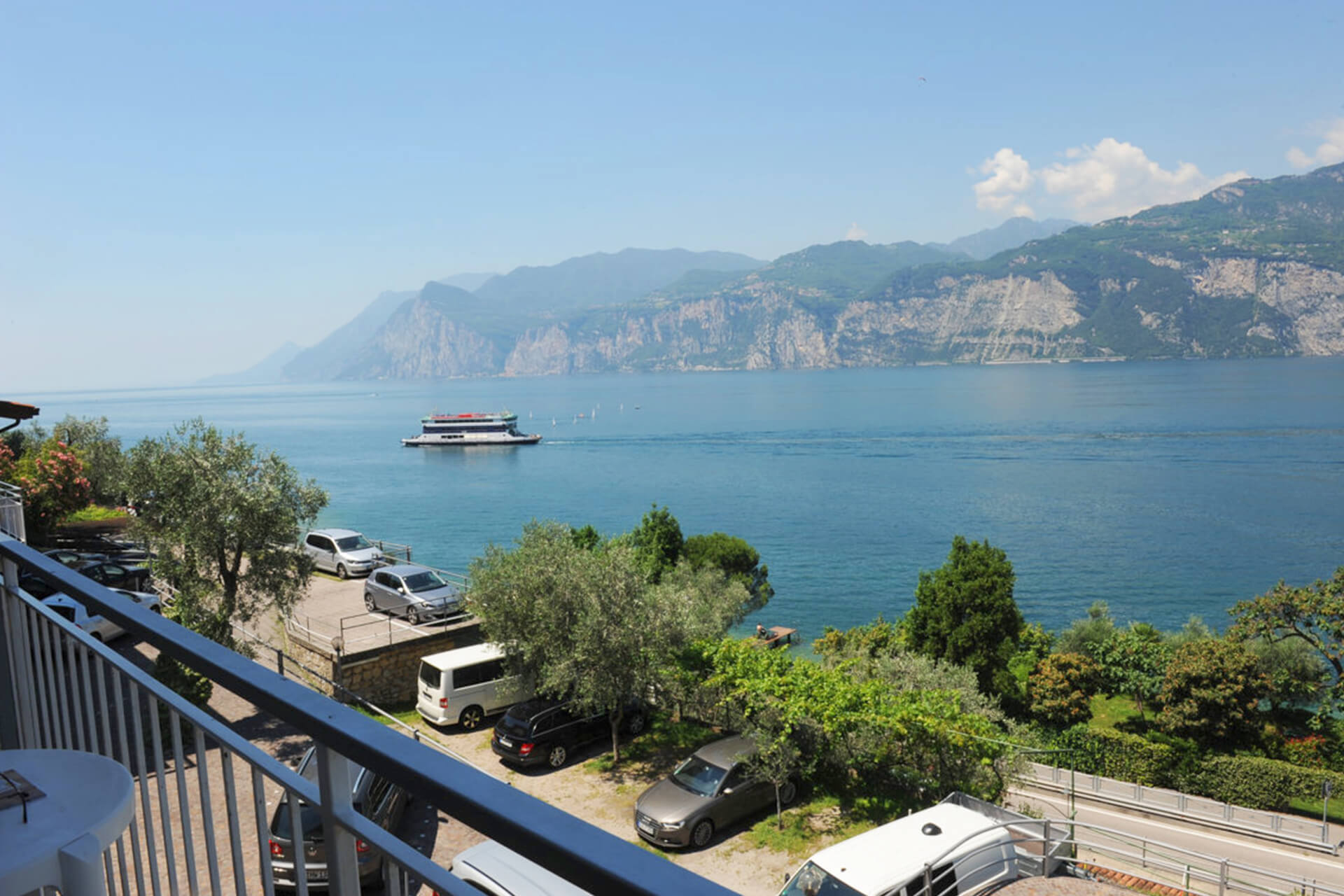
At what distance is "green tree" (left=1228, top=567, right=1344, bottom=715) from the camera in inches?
1081

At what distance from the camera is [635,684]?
18234 mm

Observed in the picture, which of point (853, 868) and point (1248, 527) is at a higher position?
point (853, 868)

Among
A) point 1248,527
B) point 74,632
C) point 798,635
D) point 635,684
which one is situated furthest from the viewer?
point 1248,527

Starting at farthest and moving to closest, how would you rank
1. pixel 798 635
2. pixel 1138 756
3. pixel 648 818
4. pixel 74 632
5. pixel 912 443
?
1. pixel 912 443
2. pixel 798 635
3. pixel 1138 756
4. pixel 648 818
5. pixel 74 632

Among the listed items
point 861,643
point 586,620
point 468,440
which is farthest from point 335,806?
point 468,440

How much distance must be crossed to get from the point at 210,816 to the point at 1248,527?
68.4 metres

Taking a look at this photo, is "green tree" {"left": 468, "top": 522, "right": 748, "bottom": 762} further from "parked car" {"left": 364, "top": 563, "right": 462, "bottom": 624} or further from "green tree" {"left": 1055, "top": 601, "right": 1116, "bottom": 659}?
"green tree" {"left": 1055, "top": 601, "right": 1116, "bottom": 659}

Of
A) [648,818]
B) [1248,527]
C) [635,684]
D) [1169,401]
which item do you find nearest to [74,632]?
[648,818]

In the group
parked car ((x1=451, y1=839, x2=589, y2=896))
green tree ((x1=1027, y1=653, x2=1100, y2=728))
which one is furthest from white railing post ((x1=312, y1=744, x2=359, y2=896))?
green tree ((x1=1027, y1=653, x2=1100, y2=728))

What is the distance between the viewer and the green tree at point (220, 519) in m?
18.0

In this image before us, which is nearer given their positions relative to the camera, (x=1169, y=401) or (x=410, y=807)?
(x=410, y=807)

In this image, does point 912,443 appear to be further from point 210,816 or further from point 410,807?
point 210,816

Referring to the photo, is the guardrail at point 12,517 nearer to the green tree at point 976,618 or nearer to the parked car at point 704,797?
the parked car at point 704,797

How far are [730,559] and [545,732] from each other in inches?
886
